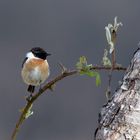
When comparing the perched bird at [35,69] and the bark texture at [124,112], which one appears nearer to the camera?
the bark texture at [124,112]

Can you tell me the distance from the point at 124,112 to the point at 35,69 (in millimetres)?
914

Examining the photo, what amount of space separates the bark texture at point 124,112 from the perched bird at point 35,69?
2.21ft

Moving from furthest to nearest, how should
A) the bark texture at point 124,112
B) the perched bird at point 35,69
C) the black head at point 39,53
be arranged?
the black head at point 39,53, the perched bird at point 35,69, the bark texture at point 124,112

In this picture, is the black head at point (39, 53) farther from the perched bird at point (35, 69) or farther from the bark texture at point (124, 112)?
the bark texture at point (124, 112)

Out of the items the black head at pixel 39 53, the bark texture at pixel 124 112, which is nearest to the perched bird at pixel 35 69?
the black head at pixel 39 53

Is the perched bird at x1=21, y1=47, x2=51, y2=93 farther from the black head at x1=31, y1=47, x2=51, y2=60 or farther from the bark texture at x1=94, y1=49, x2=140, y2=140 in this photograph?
the bark texture at x1=94, y1=49, x2=140, y2=140

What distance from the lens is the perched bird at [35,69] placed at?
1533 millimetres

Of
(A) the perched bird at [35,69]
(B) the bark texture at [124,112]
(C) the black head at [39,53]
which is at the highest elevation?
(C) the black head at [39,53]

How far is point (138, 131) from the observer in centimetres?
74

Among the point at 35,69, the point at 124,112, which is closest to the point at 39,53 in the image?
the point at 35,69

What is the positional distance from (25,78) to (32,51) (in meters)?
0.13

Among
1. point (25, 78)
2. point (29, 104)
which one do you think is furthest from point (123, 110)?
point (25, 78)

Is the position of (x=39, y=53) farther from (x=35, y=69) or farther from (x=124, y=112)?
(x=124, y=112)

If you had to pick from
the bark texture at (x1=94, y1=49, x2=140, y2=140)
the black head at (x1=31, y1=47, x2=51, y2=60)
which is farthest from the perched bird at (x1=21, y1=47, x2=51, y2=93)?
the bark texture at (x1=94, y1=49, x2=140, y2=140)
